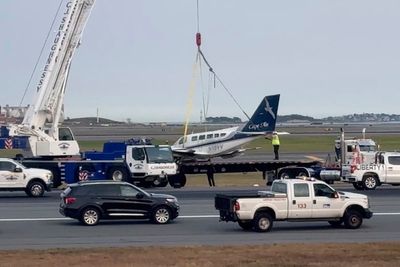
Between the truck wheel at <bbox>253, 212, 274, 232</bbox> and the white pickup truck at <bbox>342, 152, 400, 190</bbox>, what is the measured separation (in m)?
18.6

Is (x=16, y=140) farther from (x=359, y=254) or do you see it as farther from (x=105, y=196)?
(x=359, y=254)

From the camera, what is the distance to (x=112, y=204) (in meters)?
31.9

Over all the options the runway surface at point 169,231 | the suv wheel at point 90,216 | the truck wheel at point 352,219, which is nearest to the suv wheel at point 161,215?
the runway surface at point 169,231

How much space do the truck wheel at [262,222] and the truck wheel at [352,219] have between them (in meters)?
2.58

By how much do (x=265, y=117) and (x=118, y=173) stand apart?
19.5m

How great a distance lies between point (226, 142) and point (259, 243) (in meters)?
39.9

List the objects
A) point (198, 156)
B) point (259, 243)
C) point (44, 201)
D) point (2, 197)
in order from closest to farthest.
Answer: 1. point (259, 243)
2. point (44, 201)
3. point (2, 197)
4. point (198, 156)

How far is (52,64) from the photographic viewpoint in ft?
178

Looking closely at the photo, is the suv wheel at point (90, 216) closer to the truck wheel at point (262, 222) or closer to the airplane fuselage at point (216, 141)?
the truck wheel at point (262, 222)

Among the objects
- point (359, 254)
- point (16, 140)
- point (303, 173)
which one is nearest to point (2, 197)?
point (16, 140)

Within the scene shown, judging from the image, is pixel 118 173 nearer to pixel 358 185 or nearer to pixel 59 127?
pixel 59 127

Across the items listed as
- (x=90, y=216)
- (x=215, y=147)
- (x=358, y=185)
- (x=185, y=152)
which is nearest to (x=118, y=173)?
(x=358, y=185)

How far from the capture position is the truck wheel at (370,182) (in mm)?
47906

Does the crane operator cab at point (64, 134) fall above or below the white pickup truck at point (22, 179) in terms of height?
above
